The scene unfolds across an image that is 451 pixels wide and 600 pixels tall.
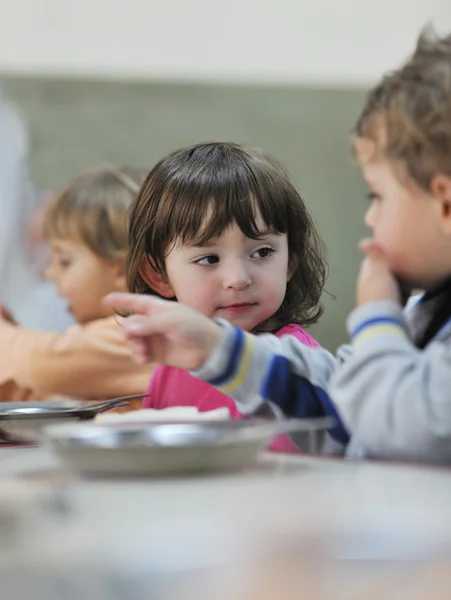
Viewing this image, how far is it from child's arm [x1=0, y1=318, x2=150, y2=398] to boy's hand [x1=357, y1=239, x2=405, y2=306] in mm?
1504

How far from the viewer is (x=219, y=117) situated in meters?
2.85

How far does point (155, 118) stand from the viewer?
2873 millimetres

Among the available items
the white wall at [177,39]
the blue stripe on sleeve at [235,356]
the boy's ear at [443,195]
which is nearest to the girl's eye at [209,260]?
the blue stripe on sleeve at [235,356]

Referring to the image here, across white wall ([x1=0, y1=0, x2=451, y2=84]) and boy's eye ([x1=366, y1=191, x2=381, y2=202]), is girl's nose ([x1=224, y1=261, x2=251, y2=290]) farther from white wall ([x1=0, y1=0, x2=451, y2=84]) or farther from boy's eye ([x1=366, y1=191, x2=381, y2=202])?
white wall ([x1=0, y1=0, x2=451, y2=84])

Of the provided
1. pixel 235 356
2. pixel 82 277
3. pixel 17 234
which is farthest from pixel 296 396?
pixel 17 234

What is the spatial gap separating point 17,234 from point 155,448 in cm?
247

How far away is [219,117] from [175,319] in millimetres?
2197

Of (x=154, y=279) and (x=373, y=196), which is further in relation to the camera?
(x=154, y=279)

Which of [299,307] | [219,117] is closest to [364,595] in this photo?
[299,307]

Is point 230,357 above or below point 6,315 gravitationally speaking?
above

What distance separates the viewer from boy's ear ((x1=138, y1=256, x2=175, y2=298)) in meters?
1.01

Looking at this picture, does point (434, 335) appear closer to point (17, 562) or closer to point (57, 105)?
point (17, 562)

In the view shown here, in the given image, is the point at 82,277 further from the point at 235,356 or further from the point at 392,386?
the point at 392,386

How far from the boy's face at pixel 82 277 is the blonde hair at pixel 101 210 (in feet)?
0.12
